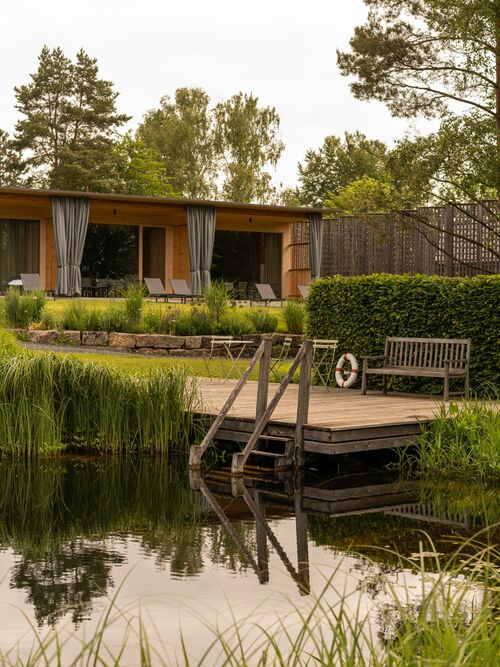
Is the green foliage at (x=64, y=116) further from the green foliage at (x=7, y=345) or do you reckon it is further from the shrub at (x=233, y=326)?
the green foliage at (x=7, y=345)

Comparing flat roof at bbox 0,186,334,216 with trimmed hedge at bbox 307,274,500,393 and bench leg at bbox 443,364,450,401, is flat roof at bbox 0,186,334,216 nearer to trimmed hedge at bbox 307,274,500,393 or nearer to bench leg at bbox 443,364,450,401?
trimmed hedge at bbox 307,274,500,393

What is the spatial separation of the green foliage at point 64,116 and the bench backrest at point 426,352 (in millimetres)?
29168

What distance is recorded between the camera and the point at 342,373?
11430mm

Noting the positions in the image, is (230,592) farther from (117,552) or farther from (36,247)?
(36,247)

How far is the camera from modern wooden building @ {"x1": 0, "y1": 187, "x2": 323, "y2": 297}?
2186cm

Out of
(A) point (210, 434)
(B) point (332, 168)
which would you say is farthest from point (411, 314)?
(B) point (332, 168)

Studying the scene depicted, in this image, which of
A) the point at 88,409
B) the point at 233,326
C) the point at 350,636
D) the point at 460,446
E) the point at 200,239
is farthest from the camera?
the point at 200,239

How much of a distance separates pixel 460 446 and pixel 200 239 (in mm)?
15681

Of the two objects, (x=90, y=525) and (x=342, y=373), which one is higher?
(x=342, y=373)

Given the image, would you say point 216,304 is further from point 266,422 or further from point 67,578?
point 67,578

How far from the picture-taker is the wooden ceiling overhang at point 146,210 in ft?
71.6

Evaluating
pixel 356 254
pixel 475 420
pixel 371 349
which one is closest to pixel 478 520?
pixel 475 420

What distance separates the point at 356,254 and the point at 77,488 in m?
16.5

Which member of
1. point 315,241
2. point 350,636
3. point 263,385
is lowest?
point 350,636
